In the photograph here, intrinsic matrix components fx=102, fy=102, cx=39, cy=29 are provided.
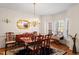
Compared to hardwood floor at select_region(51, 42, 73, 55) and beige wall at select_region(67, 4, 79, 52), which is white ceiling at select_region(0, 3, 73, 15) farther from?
hardwood floor at select_region(51, 42, 73, 55)

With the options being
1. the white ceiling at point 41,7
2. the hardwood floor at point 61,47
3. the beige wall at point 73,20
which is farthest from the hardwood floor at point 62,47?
the white ceiling at point 41,7

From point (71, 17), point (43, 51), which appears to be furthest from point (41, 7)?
point (43, 51)

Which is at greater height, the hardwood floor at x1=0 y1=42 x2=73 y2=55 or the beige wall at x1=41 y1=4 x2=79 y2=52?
the beige wall at x1=41 y1=4 x2=79 y2=52

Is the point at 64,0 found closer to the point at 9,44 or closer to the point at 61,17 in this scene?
the point at 61,17

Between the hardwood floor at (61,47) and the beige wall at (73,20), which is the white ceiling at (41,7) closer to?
the beige wall at (73,20)

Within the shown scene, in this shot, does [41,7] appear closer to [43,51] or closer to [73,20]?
[73,20]

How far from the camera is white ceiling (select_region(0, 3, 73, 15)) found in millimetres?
1516

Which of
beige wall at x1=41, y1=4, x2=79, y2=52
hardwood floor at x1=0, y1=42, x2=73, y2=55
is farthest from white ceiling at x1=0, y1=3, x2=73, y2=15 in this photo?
hardwood floor at x1=0, y1=42, x2=73, y2=55

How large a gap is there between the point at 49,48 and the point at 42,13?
55 cm

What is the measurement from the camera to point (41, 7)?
60.2 inches

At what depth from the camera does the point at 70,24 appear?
5.00ft

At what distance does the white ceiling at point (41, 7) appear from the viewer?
1516mm
